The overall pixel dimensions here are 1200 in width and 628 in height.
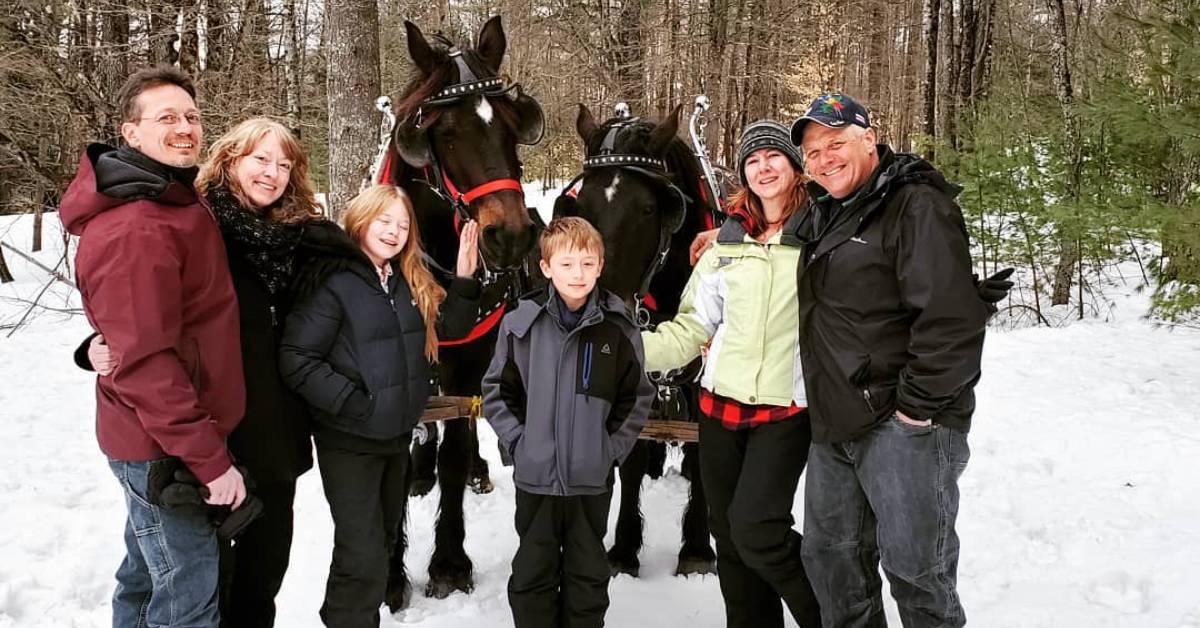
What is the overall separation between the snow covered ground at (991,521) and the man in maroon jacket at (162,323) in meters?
1.26

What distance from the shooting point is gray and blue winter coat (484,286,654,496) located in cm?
236

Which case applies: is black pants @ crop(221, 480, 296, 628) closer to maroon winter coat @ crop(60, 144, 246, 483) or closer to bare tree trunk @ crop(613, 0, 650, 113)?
maroon winter coat @ crop(60, 144, 246, 483)

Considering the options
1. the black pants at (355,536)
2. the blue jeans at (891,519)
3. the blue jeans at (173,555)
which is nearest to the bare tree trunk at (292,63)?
the black pants at (355,536)

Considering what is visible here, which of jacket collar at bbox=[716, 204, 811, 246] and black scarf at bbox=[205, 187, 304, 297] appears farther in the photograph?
jacket collar at bbox=[716, 204, 811, 246]

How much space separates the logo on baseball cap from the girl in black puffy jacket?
130 centimetres

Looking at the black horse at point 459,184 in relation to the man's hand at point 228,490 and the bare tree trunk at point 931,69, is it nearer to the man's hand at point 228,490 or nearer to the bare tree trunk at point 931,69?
the man's hand at point 228,490

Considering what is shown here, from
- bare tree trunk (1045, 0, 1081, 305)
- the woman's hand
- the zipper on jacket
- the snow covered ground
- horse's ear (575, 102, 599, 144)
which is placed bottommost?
the snow covered ground

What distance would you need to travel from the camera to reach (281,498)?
2213 mm

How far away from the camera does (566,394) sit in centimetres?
237

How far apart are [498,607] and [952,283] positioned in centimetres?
226

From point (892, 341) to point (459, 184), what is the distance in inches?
66.0

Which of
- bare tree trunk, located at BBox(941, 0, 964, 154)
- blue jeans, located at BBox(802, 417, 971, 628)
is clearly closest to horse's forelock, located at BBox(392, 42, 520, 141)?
blue jeans, located at BBox(802, 417, 971, 628)

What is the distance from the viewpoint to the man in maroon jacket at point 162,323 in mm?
1675

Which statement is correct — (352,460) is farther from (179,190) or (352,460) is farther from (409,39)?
(409,39)
